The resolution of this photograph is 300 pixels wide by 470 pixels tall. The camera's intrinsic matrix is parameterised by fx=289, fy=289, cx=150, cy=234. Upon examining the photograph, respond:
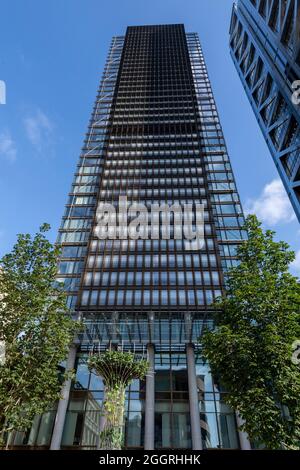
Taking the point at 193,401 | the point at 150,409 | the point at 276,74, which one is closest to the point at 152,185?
the point at 276,74

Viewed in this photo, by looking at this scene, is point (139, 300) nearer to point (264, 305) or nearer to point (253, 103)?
point (264, 305)

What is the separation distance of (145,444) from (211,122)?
171 feet

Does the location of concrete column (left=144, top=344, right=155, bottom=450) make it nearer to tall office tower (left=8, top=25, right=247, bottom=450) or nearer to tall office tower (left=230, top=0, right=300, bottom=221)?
tall office tower (left=8, top=25, right=247, bottom=450)

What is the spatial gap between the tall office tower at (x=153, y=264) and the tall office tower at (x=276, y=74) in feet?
41.7

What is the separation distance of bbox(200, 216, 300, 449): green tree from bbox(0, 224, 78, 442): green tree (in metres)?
9.00

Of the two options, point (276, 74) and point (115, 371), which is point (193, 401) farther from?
point (276, 74)

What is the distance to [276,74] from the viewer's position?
1135 inches

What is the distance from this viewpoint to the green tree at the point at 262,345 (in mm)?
13086

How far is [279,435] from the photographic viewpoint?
41.2 ft

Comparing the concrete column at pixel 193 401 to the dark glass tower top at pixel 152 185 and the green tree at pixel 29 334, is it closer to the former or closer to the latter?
the dark glass tower top at pixel 152 185

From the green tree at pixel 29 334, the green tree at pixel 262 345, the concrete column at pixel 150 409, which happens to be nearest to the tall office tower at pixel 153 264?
the concrete column at pixel 150 409

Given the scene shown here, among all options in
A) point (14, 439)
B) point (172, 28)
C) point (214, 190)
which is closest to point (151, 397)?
point (14, 439)

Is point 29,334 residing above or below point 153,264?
below

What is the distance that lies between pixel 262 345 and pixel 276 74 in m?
26.7
